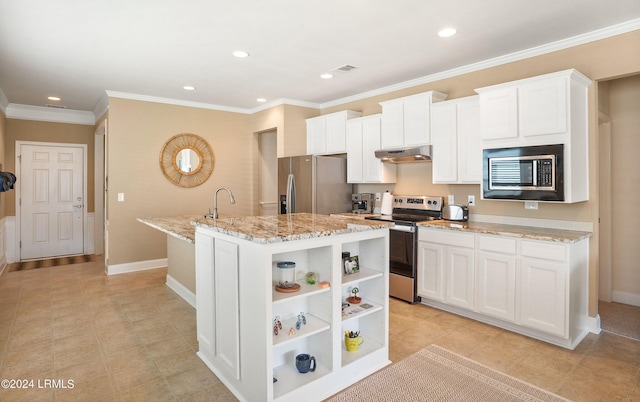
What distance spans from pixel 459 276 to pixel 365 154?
6.82 ft

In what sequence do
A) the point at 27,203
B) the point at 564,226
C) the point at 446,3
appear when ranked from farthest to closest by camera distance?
1. the point at 27,203
2. the point at 564,226
3. the point at 446,3

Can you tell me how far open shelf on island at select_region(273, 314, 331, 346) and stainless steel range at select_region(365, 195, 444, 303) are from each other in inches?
72.1

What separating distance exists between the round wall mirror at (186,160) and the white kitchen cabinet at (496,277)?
4.44 metres

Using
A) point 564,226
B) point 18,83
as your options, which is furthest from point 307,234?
point 18,83

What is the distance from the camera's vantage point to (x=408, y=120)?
4.25 meters

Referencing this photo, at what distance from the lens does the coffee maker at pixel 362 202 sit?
16.8ft

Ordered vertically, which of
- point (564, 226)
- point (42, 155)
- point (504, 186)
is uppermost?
point (42, 155)

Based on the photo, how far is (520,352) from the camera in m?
2.82

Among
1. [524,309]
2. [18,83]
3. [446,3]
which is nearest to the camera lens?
[446,3]

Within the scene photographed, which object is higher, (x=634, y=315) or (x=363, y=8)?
(x=363, y=8)

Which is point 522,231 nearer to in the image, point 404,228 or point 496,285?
point 496,285

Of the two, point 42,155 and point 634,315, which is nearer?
point 634,315

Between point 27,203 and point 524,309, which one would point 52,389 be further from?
point 27,203

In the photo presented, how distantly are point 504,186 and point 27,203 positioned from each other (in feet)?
24.1
